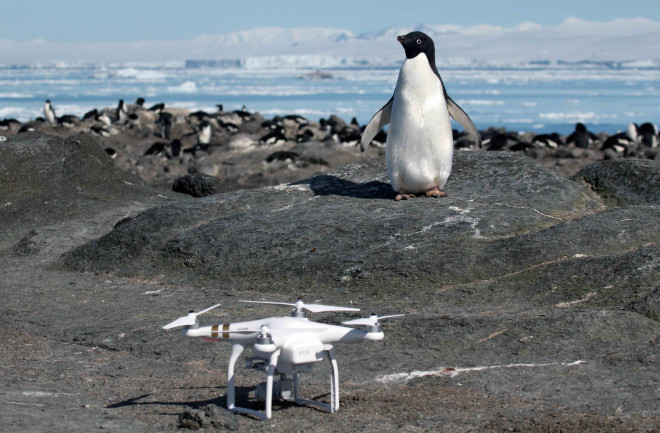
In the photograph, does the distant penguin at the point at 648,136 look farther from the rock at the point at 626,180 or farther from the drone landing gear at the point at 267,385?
the drone landing gear at the point at 267,385

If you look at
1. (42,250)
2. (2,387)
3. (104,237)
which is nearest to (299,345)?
(2,387)

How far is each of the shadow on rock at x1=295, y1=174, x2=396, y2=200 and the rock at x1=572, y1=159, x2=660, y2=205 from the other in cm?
258

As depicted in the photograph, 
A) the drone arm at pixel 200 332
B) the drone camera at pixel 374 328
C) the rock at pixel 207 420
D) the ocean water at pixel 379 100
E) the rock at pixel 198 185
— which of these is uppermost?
the drone camera at pixel 374 328

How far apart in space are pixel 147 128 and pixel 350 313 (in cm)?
3209

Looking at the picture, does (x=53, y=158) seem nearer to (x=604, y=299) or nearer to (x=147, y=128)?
(x=604, y=299)

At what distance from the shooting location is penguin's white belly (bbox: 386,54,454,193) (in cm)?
965

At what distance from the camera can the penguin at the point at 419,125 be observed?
9648 mm

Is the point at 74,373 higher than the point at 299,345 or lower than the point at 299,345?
lower

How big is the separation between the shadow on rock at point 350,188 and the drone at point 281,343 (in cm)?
550

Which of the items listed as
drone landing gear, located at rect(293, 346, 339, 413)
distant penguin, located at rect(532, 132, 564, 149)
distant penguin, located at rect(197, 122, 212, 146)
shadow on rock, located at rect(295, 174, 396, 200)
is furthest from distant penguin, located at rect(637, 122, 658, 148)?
drone landing gear, located at rect(293, 346, 339, 413)

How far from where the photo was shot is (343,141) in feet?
99.6

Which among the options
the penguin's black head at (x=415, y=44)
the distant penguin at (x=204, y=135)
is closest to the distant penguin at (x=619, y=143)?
the distant penguin at (x=204, y=135)

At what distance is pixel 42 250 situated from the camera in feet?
34.3

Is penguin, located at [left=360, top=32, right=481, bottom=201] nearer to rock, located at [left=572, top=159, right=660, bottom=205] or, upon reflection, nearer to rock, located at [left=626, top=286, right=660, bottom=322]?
rock, located at [left=572, top=159, right=660, bottom=205]
